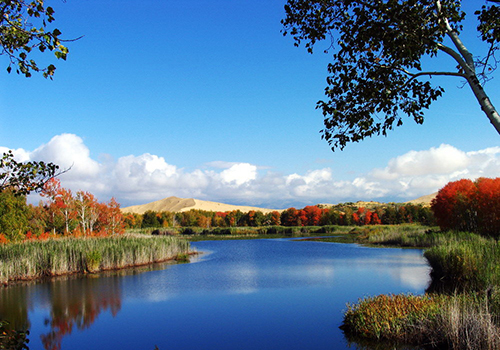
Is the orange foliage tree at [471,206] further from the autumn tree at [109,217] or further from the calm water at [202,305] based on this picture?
the autumn tree at [109,217]

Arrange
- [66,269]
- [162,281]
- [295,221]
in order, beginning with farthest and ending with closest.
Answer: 1. [295,221]
2. [66,269]
3. [162,281]

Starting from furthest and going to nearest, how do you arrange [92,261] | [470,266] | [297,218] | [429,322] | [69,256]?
[297,218] < [92,261] < [69,256] < [470,266] < [429,322]

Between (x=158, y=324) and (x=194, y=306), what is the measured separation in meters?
2.06

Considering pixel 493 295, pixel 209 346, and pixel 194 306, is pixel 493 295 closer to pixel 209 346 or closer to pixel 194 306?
pixel 209 346

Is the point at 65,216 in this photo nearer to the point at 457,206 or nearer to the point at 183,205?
the point at 457,206

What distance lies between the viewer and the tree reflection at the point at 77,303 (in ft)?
34.8

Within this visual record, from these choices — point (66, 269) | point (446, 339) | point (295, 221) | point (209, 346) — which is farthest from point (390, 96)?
point (295, 221)

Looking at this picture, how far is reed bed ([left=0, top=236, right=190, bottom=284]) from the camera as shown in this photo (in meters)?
17.8

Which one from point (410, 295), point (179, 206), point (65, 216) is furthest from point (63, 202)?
point (179, 206)

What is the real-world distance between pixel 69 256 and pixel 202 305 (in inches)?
387

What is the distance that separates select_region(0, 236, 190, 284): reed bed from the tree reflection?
1.67 meters

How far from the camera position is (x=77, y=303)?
44.1 feet

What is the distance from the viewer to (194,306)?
12789 millimetres

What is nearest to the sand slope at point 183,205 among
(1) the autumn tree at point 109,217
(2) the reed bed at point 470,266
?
(1) the autumn tree at point 109,217
